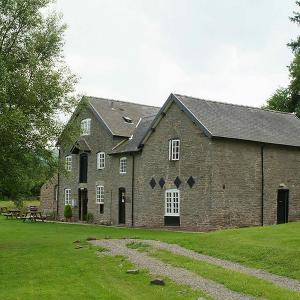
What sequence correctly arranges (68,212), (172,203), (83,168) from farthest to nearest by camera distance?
(83,168)
(68,212)
(172,203)

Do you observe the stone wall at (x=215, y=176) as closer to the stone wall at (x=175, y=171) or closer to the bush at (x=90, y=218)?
the stone wall at (x=175, y=171)

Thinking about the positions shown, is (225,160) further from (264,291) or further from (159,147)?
(264,291)

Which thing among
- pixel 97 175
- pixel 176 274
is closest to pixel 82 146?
pixel 97 175

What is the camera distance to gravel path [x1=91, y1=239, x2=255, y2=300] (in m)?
13.0

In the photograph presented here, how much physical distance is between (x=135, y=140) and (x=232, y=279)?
27155 mm

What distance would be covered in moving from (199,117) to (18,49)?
13.1 m

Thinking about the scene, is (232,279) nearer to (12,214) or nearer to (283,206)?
(283,206)

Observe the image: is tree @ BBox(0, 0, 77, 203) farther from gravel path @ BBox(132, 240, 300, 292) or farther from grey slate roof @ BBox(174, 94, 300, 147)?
grey slate roof @ BBox(174, 94, 300, 147)

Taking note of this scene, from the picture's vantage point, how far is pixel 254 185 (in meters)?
34.7

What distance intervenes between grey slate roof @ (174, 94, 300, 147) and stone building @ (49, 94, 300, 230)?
73mm

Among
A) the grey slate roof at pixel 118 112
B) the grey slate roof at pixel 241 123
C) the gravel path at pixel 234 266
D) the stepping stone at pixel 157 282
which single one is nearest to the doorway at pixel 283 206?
the grey slate roof at pixel 241 123

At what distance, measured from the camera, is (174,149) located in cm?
3609

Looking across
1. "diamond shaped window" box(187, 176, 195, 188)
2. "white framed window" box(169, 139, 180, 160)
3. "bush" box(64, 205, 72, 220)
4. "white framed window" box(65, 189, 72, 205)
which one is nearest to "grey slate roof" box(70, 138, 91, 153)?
"white framed window" box(65, 189, 72, 205)

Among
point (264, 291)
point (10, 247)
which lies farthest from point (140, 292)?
point (10, 247)
